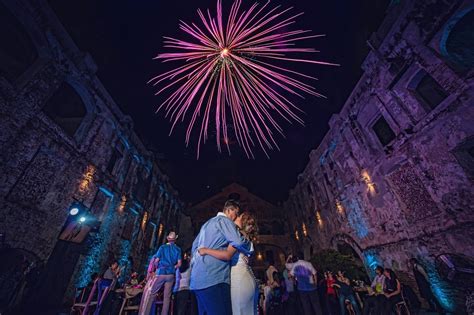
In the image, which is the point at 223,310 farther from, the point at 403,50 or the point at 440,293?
the point at 403,50

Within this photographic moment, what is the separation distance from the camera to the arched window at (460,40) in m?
6.46

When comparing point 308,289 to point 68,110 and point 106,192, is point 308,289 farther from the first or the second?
point 68,110

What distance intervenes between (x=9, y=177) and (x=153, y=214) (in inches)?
458

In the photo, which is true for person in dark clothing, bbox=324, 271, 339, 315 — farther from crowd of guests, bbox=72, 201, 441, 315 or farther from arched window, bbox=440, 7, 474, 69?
arched window, bbox=440, 7, 474, 69

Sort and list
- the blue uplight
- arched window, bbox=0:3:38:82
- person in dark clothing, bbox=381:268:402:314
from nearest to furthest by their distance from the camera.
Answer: person in dark clothing, bbox=381:268:402:314 → arched window, bbox=0:3:38:82 → the blue uplight

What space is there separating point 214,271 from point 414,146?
948 centimetres

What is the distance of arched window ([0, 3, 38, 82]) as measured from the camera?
6.64 meters

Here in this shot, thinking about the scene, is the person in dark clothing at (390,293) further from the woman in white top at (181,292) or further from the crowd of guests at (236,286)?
the woman in white top at (181,292)

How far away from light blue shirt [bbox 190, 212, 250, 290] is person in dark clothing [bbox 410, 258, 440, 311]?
29.9 ft

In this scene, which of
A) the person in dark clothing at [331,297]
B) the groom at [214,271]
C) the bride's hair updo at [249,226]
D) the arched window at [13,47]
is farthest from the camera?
the arched window at [13,47]

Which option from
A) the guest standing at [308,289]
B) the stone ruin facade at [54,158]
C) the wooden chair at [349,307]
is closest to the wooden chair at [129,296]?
the stone ruin facade at [54,158]

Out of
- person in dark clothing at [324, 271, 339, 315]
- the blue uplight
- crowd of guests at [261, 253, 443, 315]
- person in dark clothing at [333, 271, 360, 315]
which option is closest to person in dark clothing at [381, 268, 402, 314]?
crowd of guests at [261, 253, 443, 315]

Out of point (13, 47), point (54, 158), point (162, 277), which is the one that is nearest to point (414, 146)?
point (162, 277)

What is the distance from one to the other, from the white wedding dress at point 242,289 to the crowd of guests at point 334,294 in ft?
13.6
